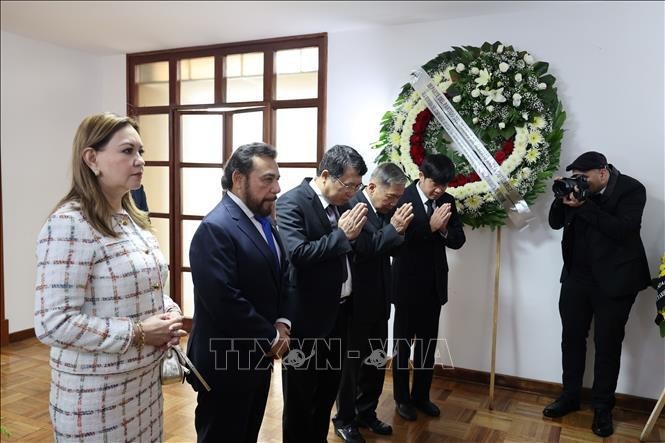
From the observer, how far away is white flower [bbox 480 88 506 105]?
3328 millimetres

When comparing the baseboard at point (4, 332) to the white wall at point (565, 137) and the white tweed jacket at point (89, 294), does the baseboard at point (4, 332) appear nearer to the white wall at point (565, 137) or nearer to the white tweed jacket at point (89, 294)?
the white wall at point (565, 137)

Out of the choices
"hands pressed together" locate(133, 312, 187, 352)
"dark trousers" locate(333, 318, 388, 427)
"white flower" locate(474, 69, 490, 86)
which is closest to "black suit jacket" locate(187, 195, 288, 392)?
"hands pressed together" locate(133, 312, 187, 352)

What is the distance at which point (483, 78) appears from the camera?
3.38 m

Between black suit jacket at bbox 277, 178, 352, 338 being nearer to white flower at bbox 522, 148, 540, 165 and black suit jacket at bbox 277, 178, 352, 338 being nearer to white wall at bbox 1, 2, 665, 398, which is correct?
white flower at bbox 522, 148, 540, 165

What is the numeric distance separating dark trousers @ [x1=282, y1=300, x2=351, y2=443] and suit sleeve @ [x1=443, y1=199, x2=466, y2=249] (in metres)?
1.02

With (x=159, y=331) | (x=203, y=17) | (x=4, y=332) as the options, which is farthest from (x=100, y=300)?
(x=4, y=332)

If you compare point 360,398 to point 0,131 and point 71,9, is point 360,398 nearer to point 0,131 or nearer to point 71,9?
point 71,9

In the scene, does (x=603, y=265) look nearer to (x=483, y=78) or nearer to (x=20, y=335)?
(x=483, y=78)

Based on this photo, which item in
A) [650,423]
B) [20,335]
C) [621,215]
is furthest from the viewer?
[20,335]

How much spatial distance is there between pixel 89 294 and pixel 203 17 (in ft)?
9.55

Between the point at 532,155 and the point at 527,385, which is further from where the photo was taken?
the point at 527,385

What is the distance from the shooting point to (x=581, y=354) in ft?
10.2

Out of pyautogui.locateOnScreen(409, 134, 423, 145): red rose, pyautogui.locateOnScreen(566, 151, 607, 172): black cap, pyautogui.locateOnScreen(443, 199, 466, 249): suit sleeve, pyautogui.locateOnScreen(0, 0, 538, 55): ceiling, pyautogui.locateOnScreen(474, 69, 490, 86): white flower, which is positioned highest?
pyautogui.locateOnScreen(0, 0, 538, 55): ceiling

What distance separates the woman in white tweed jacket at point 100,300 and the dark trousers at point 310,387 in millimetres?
769
